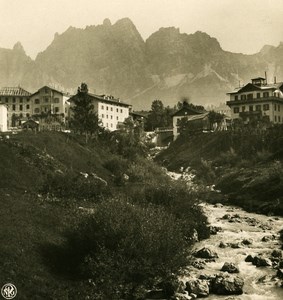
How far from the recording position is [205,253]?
39.5m

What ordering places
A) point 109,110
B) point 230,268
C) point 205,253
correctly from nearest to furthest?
point 230,268
point 205,253
point 109,110

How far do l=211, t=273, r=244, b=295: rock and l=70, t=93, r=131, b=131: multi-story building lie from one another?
326 feet

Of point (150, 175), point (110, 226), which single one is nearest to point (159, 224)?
point (110, 226)

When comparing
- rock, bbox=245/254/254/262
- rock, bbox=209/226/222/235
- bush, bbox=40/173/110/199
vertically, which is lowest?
rock, bbox=245/254/254/262

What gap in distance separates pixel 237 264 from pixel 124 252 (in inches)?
413

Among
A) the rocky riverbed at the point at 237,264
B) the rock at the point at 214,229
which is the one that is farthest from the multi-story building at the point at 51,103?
the rocky riverbed at the point at 237,264

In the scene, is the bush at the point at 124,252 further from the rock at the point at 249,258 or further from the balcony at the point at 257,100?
the balcony at the point at 257,100

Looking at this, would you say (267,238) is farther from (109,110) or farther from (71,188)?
(109,110)

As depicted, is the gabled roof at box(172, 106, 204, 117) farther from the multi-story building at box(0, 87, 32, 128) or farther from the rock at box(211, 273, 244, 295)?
the rock at box(211, 273, 244, 295)

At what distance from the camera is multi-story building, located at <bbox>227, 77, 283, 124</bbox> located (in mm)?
112625

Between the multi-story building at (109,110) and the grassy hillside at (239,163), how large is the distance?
20.9 meters

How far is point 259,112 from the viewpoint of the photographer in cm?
11169

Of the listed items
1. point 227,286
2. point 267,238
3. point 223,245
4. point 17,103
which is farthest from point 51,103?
point 227,286

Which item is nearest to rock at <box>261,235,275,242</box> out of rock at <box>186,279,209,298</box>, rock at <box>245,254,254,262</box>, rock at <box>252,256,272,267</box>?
rock at <box>245,254,254,262</box>
